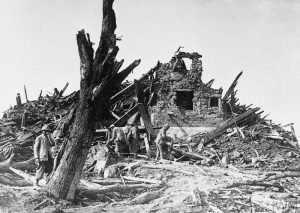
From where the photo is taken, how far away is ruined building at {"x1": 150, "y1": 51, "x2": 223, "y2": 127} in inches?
822

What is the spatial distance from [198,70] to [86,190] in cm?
1434

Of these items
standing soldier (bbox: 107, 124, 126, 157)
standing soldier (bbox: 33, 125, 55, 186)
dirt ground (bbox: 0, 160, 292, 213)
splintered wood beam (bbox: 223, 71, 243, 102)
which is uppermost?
splintered wood beam (bbox: 223, 71, 243, 102)

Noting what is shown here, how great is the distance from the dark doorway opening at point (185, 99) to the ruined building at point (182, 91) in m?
0.42

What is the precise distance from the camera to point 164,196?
821 centimetres

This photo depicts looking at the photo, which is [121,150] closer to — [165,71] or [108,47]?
[108,47]

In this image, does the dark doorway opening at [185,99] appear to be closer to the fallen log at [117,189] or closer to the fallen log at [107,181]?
the fallen log at [107,181]

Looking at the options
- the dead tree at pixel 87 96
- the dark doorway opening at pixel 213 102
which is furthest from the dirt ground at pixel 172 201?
the dark doorway opening at pixel 213 102

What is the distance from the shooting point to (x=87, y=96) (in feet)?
24.1

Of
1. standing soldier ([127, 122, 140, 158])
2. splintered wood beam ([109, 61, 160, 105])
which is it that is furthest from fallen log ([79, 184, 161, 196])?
splintered wood beam ([109, 61, 160, 105])

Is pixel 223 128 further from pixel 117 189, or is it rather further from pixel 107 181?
pixel 117 189

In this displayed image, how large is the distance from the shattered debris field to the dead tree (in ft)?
0.07

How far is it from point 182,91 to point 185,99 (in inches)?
38.0

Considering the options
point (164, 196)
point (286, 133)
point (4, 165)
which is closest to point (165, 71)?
point (286, 133)

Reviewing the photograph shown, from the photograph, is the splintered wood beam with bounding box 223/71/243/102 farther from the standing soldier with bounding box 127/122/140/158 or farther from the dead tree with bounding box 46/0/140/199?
the dead tree with bounding box 46/0/140/199
